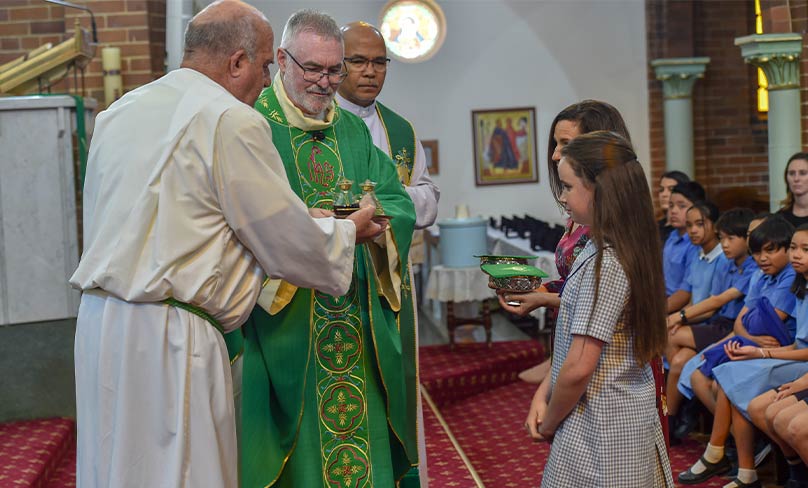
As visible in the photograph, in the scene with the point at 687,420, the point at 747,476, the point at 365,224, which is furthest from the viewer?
the point at 687,420

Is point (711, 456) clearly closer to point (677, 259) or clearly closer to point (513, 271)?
point (677, 259)

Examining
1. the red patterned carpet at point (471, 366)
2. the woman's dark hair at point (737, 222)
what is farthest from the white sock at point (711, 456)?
the red patterned carpet at point (471, 366)

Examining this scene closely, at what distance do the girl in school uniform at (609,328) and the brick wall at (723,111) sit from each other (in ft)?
34.2

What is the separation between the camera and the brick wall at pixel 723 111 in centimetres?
1286

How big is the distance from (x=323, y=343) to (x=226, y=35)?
3.88 ft

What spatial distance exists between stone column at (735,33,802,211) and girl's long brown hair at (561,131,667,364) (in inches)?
237

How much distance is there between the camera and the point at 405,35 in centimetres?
1239

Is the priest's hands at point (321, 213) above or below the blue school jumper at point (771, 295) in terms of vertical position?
above

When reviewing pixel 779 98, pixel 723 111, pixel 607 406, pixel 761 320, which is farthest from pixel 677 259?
pixel 723 111

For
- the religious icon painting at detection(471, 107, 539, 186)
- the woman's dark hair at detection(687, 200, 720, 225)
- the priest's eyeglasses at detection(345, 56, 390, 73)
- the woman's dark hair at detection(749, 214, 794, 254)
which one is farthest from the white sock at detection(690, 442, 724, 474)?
the religious icon painting at detection(471, 107, 539, 186)

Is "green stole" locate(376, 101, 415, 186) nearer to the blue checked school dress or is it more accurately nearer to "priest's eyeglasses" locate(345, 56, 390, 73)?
"priest's eyeglasses" locate(345, 56, 390, 73)

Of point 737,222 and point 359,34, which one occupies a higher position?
point 359,34

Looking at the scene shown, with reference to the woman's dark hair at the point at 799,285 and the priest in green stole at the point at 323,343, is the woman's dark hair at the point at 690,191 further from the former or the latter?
the priest in green stole at the point at 323,343

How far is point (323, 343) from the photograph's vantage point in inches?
146
